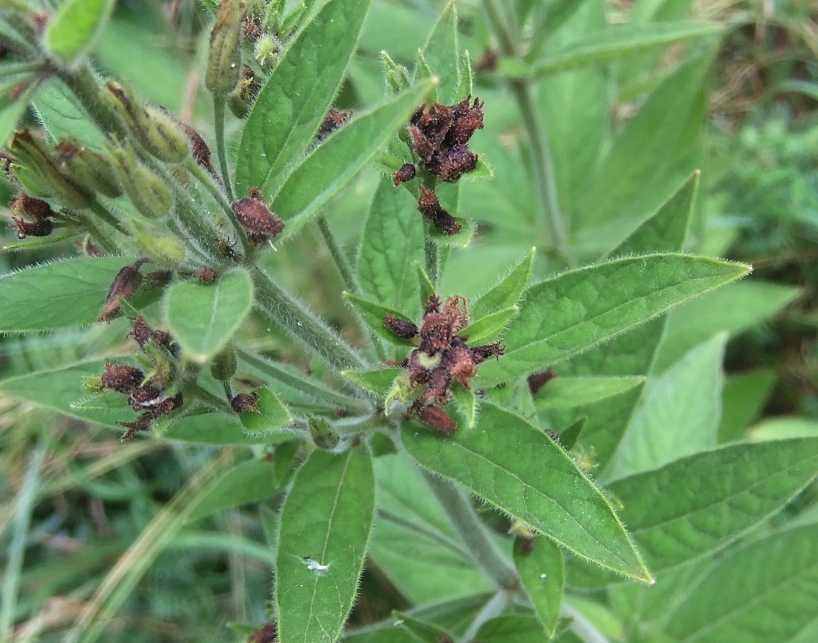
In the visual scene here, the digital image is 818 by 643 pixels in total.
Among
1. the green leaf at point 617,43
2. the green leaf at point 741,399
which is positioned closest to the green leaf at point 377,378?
the green leaf at point 617,43

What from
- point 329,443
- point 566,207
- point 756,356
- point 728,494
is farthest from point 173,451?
point 756,356

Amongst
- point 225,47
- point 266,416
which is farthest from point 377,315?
point 225,47

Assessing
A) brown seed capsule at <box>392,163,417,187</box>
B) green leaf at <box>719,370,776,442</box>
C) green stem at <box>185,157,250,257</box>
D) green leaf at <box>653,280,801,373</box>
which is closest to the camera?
green stem at <box>185,157,250,257</box>

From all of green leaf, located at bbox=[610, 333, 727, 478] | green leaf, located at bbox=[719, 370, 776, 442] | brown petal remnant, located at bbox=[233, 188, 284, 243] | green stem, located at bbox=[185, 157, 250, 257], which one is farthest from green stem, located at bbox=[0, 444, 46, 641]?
green leaf, located at bbox=[719, 370, 776, 442]

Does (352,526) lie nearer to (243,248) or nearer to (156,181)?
(243,248)

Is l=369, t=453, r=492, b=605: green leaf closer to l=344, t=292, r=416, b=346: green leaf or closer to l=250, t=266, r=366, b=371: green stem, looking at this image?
l=250, t=266, r=366, b=371: green stem
